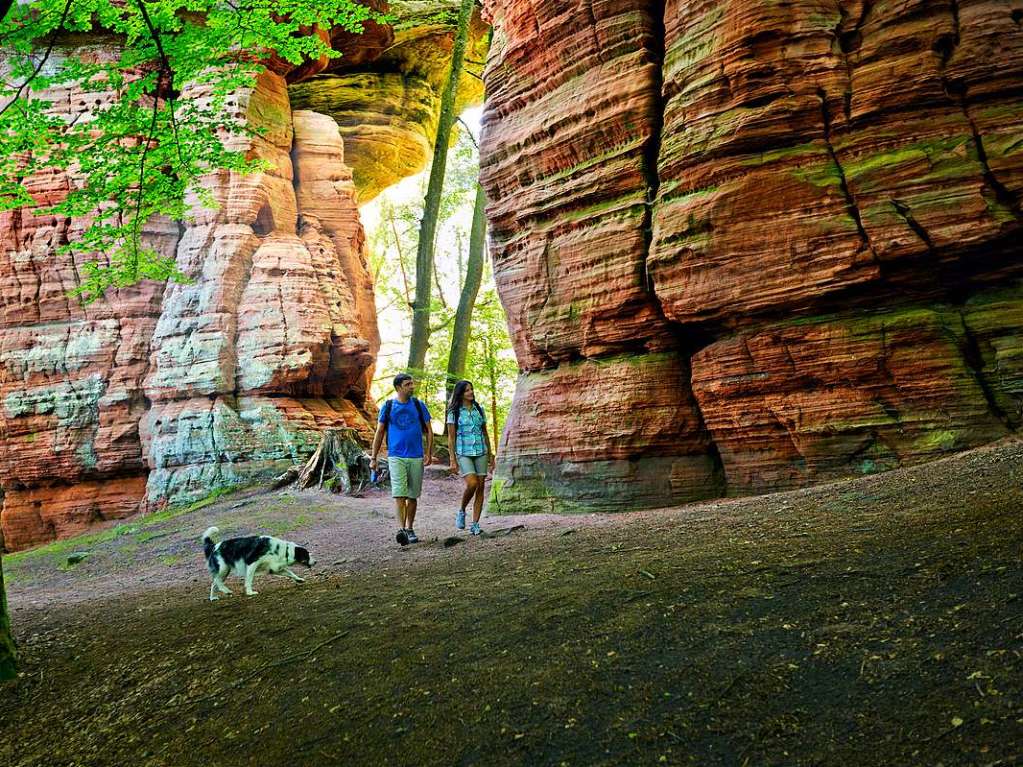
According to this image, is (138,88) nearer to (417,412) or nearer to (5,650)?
(417,412)

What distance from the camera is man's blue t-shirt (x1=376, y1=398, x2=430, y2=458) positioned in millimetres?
8508

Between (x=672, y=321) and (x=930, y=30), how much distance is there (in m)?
4.53

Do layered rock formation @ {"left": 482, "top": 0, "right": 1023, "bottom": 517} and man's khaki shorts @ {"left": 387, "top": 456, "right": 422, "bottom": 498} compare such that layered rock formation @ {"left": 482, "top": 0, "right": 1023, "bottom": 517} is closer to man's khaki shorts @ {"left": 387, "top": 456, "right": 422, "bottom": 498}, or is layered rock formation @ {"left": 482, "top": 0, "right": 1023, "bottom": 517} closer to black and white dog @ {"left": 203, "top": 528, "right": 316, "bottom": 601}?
man's khaki shorts @ {"left": 387, "top": 456, "right": 422, "bottom": 498}


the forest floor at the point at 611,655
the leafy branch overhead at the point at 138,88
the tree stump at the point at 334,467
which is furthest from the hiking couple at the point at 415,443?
the tree stump at the point at 334,467

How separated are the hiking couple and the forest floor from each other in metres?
2.17

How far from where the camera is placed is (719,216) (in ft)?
29.6

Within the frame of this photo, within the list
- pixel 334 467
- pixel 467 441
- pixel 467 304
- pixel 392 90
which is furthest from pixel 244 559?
pixel 392 90

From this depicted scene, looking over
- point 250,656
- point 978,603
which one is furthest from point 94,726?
point 978,603

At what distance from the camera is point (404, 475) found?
336 inches

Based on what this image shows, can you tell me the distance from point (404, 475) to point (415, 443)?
417 millimetres

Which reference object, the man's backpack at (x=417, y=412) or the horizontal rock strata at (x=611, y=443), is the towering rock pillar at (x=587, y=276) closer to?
the horizontal rock strata at (x=611, y=443)

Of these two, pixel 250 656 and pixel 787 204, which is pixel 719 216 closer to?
pixel 787 204

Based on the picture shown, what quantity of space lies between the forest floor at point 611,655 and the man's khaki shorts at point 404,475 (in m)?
2.13

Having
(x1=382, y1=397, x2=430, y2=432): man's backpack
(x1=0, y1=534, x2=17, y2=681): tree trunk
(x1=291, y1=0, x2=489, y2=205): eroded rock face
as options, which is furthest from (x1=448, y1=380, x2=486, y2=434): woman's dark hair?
(x1=291, y1=0, x2=489, y2=205): eroded rock face
